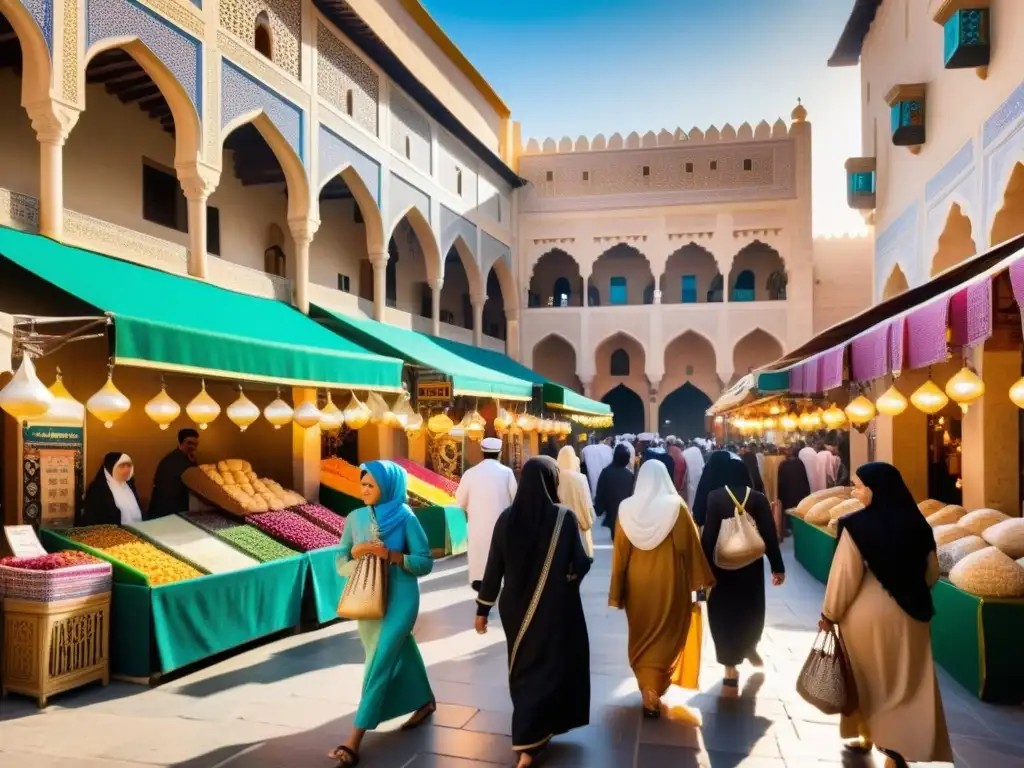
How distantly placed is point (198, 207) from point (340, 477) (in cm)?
328

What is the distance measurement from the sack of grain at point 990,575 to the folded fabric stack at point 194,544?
15.0 feet

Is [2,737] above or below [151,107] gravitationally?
below

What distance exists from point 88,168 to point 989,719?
29.1ft

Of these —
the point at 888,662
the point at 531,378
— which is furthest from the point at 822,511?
the point at 531,378


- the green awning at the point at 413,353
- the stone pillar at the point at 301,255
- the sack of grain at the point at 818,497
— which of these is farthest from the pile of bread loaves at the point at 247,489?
the sack of grain at the point at 818,497

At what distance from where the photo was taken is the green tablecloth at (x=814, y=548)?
7422 mm

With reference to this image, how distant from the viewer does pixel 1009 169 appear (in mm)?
6688

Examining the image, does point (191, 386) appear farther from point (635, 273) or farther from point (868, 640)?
point (635, 273)

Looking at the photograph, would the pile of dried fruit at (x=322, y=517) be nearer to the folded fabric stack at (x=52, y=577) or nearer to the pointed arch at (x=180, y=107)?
the folded fabric stack at (x=52, y=577)

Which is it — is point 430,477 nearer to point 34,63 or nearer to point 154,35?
point 154,35


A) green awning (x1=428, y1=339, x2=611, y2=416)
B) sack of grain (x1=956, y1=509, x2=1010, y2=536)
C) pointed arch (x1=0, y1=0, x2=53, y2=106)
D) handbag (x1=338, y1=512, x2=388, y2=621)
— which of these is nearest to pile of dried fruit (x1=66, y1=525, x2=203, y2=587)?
handbag (x1=338, y1=512, x2=388, y2=621)

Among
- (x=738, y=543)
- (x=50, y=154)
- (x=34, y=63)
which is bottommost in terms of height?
(x=738, y=543)

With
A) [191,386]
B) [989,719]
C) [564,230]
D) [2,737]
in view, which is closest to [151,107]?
[191,386]

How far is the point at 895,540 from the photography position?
134 inches
